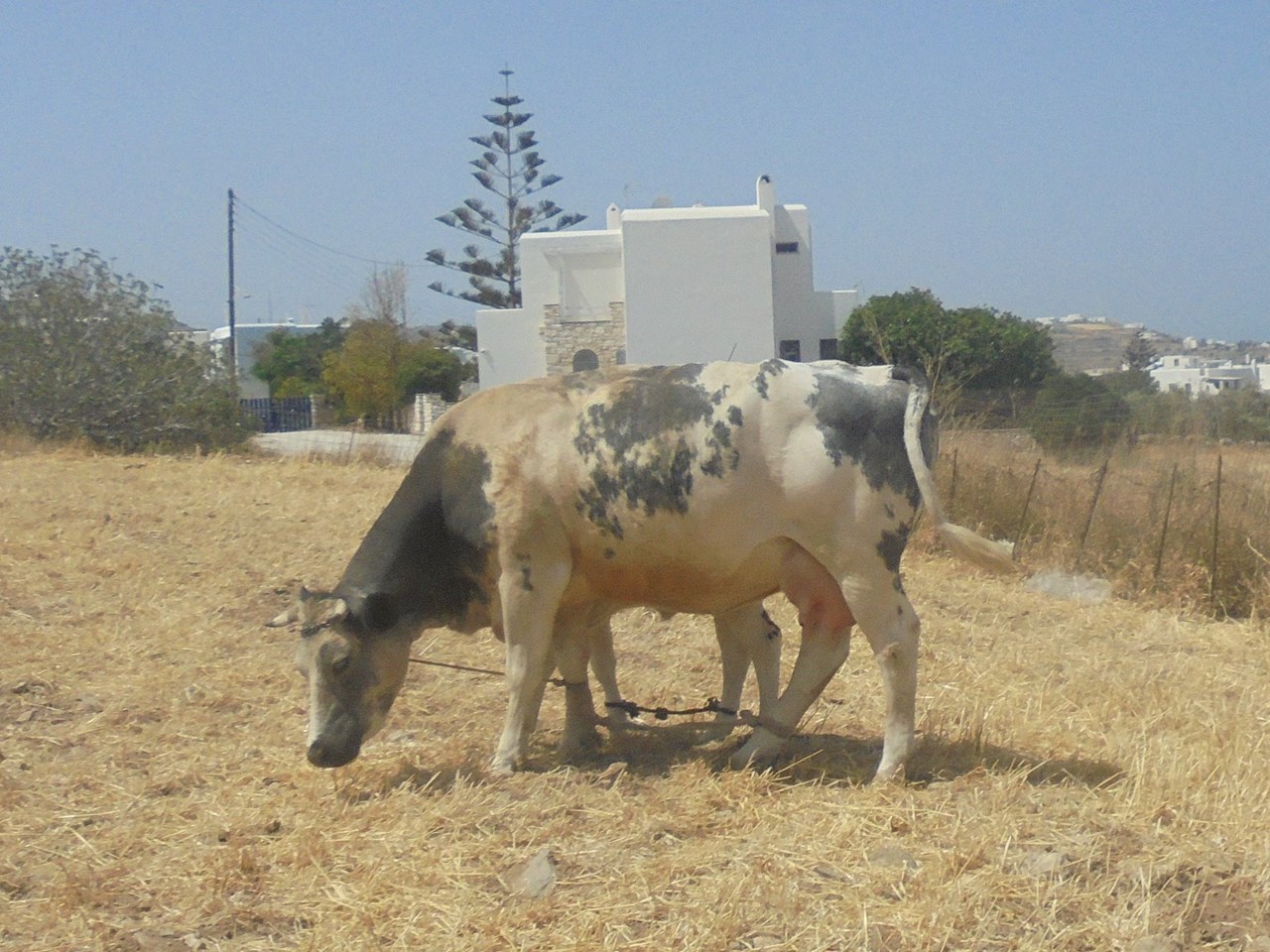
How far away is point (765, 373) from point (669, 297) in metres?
38.3

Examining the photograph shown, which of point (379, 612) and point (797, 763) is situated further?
point (379, 612)

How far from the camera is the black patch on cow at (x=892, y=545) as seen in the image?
614 centimetres

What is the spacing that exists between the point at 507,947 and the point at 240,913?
40.8 inches

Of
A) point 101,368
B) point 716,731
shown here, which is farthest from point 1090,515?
point 101,368

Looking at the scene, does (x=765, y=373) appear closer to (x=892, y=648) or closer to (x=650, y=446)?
(x=650, y=446)

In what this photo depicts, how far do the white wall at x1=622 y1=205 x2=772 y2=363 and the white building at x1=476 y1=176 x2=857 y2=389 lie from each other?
0.03 meters

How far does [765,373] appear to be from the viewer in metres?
6.42

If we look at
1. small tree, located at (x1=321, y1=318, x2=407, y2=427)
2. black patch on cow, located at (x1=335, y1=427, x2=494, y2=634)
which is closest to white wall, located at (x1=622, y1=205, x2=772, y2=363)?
small tree, located at (x1=321, y1=318, x2=407, y2=427)

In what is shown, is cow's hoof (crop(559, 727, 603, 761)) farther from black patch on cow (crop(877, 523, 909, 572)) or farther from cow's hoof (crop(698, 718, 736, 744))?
black patch on cow (crop(877, 523, 909, 572))

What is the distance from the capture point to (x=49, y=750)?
7.27 m

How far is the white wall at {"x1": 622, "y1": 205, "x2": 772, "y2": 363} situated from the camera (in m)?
43.8

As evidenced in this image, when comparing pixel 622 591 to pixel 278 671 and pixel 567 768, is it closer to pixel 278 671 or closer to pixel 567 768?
pixel 567 768

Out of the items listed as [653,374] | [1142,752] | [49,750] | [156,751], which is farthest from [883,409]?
[49,750]

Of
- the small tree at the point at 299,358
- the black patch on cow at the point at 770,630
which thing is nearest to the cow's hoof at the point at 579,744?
the black patch on cow at the point at 770,630
